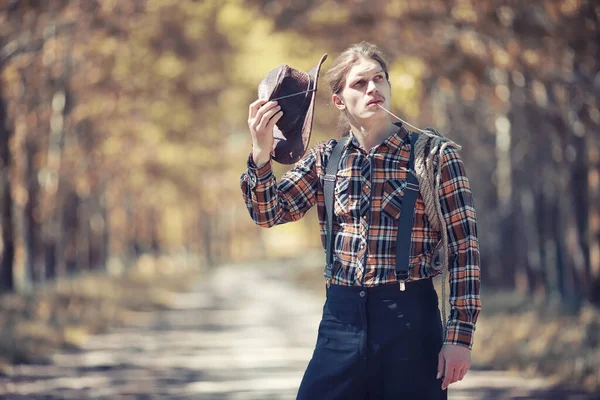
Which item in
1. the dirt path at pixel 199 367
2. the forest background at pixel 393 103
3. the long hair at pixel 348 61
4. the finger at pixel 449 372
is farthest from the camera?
the forest background at pixel 393 103

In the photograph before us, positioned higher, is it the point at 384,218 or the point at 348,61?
the point at 348,61

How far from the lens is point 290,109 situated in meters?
4.21

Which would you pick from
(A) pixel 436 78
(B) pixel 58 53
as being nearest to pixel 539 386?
(A) pixel 436 78

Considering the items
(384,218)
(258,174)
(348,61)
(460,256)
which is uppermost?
(348,61)

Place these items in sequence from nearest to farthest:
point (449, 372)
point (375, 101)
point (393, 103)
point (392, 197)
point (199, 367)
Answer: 1. point (449, 372)
2. point (392, 197)
3. point (375, 101)
4. point (199, 367)
5. point (393, 103)

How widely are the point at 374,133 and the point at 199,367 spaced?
30.9 feet

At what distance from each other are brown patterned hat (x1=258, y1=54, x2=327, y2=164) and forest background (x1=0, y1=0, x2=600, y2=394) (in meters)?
0.96

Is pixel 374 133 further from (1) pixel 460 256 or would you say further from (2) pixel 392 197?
(1) pixel 460 256

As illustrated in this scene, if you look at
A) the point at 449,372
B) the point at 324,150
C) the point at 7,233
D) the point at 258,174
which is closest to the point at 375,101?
the point at 324,150

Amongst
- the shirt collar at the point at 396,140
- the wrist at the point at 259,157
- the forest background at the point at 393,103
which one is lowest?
the wrist at the point at 259,157

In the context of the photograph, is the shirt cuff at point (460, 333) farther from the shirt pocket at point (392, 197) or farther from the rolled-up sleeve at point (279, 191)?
the rolled-up sleeve at point (279, 191)

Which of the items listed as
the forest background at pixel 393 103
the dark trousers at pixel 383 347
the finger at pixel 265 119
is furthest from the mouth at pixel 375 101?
the forest background at pixel 393 103

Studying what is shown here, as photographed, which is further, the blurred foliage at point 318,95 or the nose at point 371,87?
the blurred foliage at point 318,95

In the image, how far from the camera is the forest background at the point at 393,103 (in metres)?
12.7
